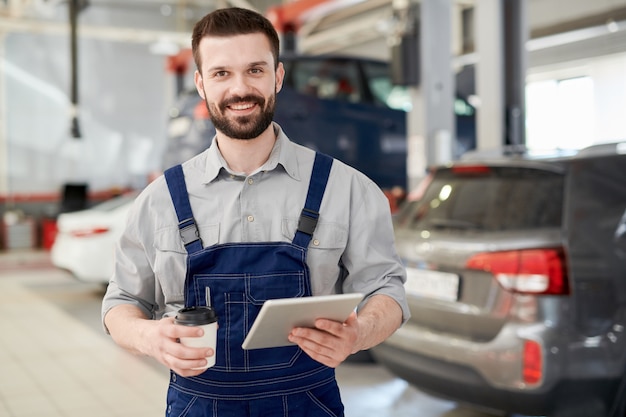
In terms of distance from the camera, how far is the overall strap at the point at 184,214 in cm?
144

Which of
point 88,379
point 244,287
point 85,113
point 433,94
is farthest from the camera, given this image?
point 85,113

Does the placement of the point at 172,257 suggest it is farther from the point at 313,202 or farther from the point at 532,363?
the point at 532,363

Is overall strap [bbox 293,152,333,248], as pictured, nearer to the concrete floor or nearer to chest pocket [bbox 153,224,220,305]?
chest pocket [bbox 153,224,220,305]

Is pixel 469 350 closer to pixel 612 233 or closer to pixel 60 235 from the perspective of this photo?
pixel 612 233

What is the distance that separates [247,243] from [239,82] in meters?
0.33

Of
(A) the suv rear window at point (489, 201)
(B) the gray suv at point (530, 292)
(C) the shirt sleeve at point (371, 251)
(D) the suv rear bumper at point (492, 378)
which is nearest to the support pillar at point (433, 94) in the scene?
(A) the suv rear window at point (489, 201)

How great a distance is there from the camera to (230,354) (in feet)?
4.62

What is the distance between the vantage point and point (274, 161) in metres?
1.52

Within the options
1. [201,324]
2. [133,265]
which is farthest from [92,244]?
[201,324]

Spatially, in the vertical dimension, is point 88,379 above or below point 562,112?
below

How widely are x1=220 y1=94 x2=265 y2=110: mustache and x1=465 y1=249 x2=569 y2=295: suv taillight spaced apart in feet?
4.91

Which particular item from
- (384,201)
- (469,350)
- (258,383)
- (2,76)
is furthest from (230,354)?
(2,76)

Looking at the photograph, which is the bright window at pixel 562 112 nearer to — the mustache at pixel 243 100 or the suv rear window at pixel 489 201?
the suv rear window at pixel 489 201

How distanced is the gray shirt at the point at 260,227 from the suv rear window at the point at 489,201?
136cm
